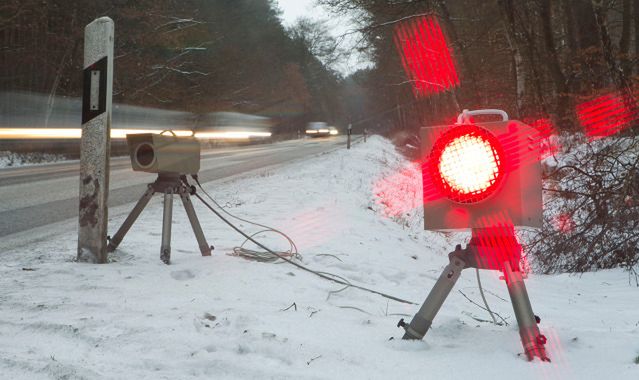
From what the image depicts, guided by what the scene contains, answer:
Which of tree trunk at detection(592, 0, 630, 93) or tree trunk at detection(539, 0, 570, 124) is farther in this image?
tree trunk at detection(539, 0, 570, 124)

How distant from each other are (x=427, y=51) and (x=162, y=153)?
20.6 m

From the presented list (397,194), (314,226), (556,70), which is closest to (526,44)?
(556,70)

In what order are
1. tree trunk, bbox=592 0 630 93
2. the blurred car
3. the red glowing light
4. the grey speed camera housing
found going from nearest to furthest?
1. the grey speed camera housing
2. tree trunk, bbox=592 0 630 93
3. the red glowing light
4. the blurred car

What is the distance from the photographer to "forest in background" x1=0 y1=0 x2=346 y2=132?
1980 cm

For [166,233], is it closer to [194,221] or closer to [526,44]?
[194,221]

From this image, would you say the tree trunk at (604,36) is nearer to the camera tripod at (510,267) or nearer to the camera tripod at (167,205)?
the camera tripod at (167,205)

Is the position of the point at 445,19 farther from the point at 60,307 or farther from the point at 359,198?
the point at 60,307

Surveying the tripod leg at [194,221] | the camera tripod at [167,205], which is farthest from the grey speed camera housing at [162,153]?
the tripod leg at [194,221]

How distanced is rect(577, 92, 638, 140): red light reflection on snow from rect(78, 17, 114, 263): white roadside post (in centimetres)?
651

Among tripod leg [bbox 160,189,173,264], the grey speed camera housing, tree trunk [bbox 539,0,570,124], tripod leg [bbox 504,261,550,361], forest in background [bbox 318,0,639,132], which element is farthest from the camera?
tree trunk [bbox 539,0,570,124]

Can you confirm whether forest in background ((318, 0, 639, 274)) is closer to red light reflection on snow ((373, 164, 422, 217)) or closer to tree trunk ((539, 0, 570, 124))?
tree trunk ((539, 0, 570, 124))

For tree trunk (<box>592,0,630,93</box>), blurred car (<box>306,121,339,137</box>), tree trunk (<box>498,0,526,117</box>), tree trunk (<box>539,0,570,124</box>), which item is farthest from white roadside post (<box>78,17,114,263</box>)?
blurred car (<box>306,121,339,137</box>)

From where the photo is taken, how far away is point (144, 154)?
4.04m

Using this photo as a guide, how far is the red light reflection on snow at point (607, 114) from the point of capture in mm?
7613
